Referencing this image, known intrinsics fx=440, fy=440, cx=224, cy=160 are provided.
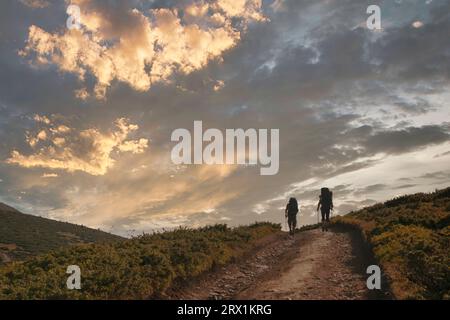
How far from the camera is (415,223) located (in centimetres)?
2830

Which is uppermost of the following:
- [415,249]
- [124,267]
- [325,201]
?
[325,201]

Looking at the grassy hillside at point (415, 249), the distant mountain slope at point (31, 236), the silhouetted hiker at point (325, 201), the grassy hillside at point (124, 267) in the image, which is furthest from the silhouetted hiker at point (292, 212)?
the distant mountain slope at point (31, 236)

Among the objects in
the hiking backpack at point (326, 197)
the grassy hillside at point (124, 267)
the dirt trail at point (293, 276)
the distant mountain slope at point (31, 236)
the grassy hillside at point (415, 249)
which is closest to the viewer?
the grassy hillside at point (415, 249)

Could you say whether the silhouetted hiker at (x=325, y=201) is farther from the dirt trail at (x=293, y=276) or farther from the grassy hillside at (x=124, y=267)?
the grassy hillside at (x=124, y=267)

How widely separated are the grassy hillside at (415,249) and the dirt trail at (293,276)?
0.95m

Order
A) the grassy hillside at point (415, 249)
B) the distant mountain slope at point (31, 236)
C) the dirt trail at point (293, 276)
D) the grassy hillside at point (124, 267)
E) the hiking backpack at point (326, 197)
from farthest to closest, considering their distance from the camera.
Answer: the distant mountain slope at point (31, 236) < the hiking backpack at point (326, 197) < the dirt trail at point (293, 276) < the grassy hillside at point (124, 267) < the grassy hillside at point (415, 249)

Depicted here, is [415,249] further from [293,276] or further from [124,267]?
[124,267]

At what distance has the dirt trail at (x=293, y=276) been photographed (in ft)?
51.1

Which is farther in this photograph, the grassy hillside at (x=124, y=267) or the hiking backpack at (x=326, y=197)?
the hiking backpack at (x=326, y=197)

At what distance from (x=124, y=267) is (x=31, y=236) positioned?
2712 inches

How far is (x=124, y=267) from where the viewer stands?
1755cm

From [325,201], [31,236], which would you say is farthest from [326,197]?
[31,236]
